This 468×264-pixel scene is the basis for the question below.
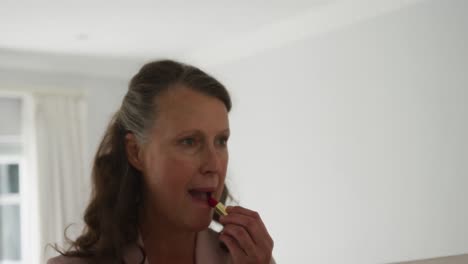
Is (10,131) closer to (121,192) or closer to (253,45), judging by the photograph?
(253,45)

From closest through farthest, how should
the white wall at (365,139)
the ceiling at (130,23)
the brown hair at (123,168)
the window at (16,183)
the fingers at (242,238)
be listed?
the fingers at (242,238), the brown hair at (123,168), the white wall at (365,139), the ceiling at (130,23), the window at (16,183)

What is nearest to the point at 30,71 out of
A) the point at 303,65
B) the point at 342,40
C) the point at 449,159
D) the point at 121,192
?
the point at 303,65

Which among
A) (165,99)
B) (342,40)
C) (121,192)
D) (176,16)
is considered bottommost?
(121,192)

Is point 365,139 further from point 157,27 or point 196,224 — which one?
point 196,224

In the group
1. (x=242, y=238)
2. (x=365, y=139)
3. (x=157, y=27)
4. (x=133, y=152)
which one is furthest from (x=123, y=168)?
(x=157, y=27)

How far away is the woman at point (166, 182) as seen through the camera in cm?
93

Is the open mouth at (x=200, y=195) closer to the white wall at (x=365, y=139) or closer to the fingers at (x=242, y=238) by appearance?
the fingers at (x=242, y=238)

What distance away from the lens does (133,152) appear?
1.05 m

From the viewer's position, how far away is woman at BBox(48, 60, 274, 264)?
932mm

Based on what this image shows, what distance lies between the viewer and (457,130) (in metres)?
3.14

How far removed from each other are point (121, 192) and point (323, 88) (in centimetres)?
299

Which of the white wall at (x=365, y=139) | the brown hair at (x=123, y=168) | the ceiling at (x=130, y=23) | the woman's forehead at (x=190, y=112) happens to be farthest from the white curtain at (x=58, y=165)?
the woman's forehead at (x=190, y=112)

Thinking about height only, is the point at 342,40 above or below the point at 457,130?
above

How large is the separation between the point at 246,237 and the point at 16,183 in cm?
406
